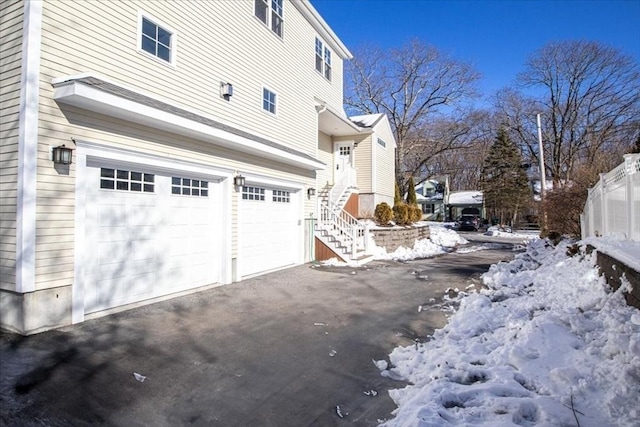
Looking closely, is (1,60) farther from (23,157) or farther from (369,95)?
(369,95)

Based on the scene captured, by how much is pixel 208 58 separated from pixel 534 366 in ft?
26.0

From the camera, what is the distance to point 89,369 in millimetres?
3842

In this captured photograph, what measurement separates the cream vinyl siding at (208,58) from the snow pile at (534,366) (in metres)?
5.96

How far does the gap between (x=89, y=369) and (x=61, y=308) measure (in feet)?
5.49

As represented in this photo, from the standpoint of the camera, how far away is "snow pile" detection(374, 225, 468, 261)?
41.6ft

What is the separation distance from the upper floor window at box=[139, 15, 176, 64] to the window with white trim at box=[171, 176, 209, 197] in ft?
7.45

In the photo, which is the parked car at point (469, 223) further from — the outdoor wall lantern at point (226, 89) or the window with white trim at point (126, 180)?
the window with white trim at point (126, 180)

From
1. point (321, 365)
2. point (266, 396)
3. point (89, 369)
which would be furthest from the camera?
point (321, 365)

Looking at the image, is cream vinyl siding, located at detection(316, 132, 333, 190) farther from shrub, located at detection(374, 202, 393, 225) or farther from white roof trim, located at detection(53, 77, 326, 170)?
white roof trim, located at detection(53, 77, 326, 170)

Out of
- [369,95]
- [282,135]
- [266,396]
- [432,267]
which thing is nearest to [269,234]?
[282,135]

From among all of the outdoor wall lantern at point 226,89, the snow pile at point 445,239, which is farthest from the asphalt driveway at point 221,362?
the snow pile at point 445,239

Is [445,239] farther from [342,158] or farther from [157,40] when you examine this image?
[157,40]

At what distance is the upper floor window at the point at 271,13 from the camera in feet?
32.8

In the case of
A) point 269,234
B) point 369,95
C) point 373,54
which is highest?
point 373,54
